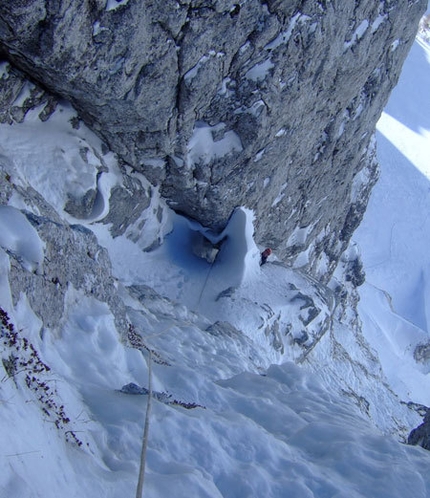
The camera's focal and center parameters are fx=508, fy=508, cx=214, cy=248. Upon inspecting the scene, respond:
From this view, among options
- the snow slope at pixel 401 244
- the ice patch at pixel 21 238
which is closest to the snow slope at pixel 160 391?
the ice patch at pixel 21 238

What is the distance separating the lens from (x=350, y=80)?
15.1 metres

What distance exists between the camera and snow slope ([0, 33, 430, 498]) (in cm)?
470

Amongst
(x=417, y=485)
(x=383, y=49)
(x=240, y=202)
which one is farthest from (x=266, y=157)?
(x=417, y=485)

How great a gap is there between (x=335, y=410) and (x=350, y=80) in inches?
409

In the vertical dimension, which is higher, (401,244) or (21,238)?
(401,244)

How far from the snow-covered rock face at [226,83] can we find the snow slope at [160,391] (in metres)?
1.21

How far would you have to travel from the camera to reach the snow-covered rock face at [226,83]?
9477 millimetres

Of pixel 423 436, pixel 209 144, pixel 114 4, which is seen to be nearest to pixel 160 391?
pixel 423 436

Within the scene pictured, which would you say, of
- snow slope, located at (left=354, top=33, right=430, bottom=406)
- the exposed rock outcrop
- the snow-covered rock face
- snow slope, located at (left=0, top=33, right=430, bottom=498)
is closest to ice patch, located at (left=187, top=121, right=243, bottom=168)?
the snow-covered rock face

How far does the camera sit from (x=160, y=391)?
7820mm

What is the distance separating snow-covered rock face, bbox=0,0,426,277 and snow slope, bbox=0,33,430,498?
121 cm

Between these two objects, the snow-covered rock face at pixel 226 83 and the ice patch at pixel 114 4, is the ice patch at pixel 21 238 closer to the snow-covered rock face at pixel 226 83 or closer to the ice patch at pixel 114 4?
the snow-covered rock face at pixel 226 83

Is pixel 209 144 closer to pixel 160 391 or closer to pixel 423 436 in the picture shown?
pixel 160 391

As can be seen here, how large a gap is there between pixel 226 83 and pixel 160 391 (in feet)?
25.2
